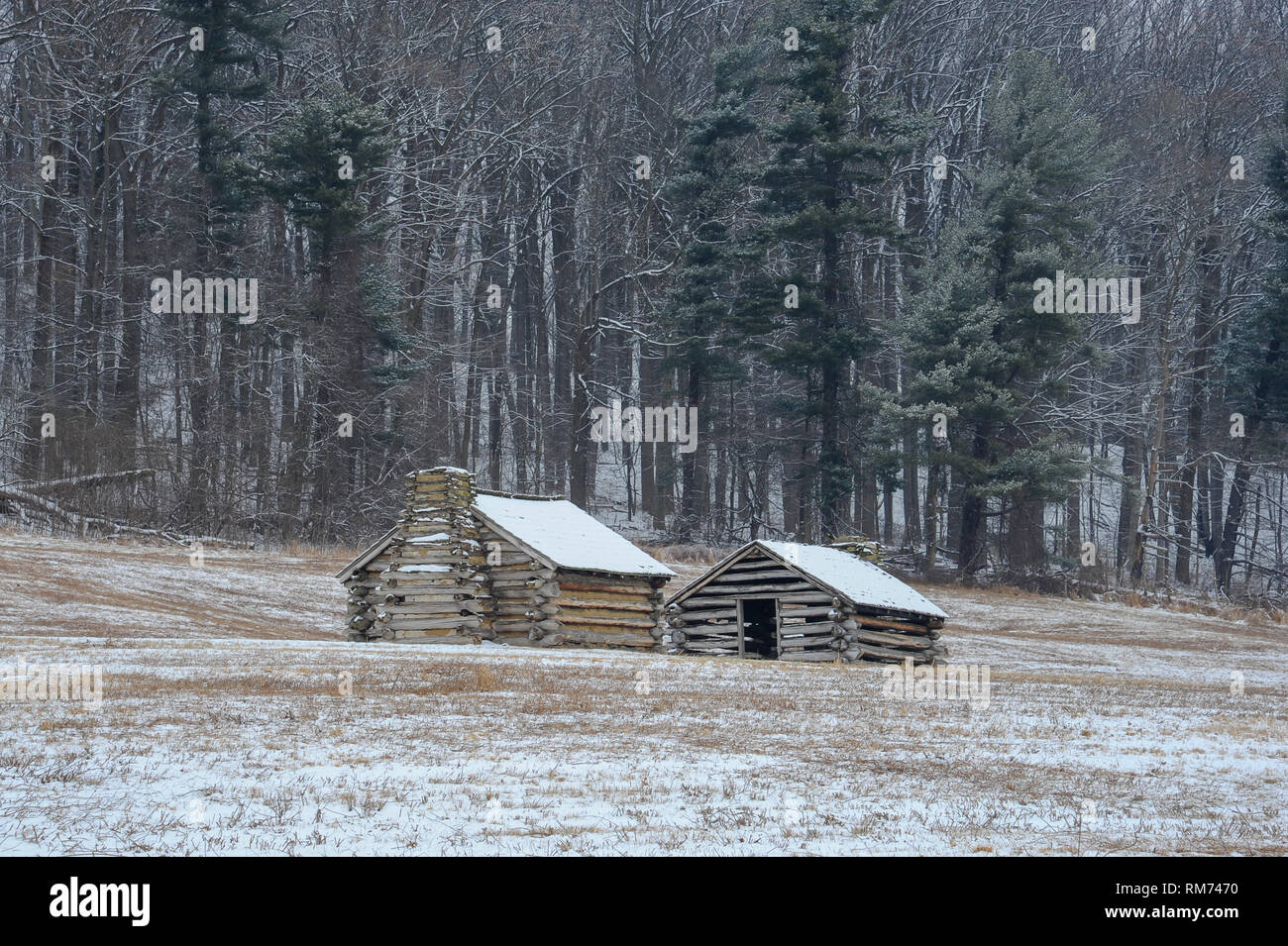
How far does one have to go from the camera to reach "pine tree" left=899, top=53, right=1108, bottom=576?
50.0 meters

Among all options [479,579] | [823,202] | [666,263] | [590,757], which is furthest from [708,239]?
[590,757]

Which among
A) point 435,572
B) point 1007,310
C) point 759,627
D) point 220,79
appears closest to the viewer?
point 435,572

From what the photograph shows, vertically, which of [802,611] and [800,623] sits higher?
[802,611]

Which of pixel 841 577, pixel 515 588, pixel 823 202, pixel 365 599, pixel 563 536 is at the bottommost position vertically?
pixel 365 599

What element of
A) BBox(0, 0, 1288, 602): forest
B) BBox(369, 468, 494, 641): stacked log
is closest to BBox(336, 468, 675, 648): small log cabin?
BBox(369, 468, 494, 641): stacked log

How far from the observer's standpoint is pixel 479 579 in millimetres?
30000

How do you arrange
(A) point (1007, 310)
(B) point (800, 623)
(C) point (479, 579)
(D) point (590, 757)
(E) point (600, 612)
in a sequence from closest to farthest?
(D) point (590, 757) → (C) point (479, 579) → (E) point (600, 612) → (B) point (800, 623) → (A) point (1007, 310)

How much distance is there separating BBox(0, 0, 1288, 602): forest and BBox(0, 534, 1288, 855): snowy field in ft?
76.1

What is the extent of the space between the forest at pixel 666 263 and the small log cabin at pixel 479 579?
16.7 m

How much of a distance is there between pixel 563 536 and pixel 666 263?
30799 millimetres

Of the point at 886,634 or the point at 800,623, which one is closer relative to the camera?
the point at 800,623

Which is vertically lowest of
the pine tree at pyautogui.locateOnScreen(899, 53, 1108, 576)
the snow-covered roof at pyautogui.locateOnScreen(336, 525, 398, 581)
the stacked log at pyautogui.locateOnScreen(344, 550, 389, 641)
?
the stacked log at pyautogui.locateOnScreen(344, 550, 389, 641)

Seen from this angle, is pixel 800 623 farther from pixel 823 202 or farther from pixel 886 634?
pixel 823 202

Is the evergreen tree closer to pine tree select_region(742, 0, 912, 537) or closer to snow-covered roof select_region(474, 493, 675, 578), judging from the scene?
pine tree select_region(742, 0, 912, 537)
